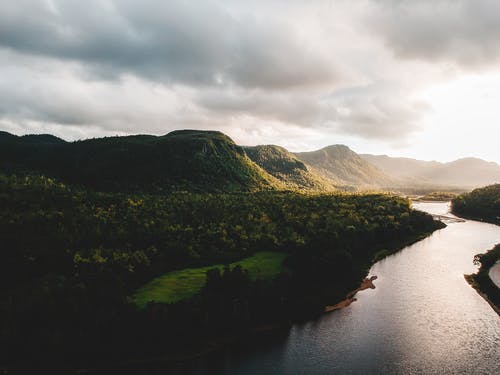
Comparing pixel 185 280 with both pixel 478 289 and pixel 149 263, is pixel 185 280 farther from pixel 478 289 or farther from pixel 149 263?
pixel 478 289

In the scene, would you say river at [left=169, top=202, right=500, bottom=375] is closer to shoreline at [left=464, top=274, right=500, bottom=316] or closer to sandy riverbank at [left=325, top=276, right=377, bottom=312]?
shoreline at [left=464, top=274, right=500, bottom=316]

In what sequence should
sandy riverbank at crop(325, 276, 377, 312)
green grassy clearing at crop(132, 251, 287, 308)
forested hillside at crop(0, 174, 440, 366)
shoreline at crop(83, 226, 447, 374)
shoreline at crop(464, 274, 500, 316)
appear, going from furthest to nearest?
shoreline at crop(464, 274, 500, 316)
sandy riverbank at crop(325, 276, 377, 312)
green grassy clearing at crop(132, 251, 287, 308)
forested hillside at crop(0, 174, 440, 366)
shoreline at crop(83, 226, 447, 374)

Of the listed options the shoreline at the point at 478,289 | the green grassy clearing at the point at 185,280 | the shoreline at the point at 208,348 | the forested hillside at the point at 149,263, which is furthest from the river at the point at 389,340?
the green grassy clearing at the point at 185,280

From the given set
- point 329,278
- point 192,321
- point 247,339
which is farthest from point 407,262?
point 192,321

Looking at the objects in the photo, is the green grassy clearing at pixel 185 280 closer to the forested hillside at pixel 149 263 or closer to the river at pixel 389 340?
the forested hillside at pixel 149 263

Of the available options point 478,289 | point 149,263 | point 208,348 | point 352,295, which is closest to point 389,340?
point 352,295

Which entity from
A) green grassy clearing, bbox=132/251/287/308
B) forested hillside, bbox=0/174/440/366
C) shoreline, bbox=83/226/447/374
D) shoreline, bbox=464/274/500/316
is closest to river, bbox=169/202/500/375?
shoreline, bbox=464/274/500/316
